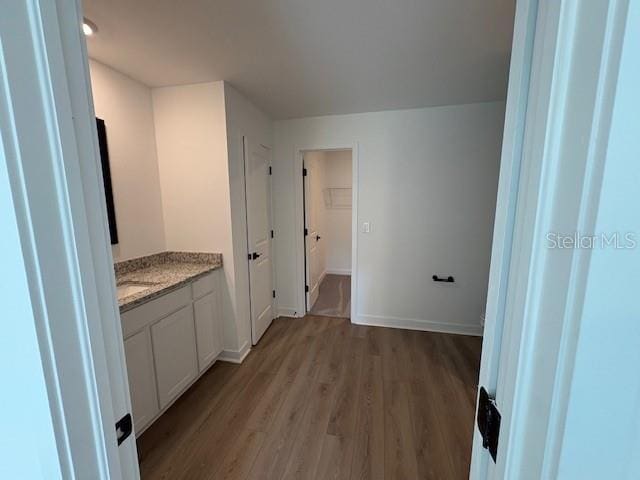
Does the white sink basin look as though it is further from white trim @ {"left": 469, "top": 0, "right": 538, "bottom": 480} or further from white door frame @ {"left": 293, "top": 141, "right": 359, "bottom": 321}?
white trim @ {"left": 469, "top": 0, "right": 538, "bottom": 480}

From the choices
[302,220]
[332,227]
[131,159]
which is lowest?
[332,227]

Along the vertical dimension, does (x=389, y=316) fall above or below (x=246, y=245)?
below

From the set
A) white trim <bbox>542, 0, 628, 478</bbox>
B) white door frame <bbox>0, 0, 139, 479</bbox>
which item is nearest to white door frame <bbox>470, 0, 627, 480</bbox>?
white trim <bbox>542, 0, 628, 478</bbox>

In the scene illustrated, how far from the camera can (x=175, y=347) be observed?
6.23 feet

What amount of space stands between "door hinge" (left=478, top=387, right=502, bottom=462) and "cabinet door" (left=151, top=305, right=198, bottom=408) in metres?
1.81

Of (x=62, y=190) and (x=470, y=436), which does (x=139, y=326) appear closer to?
(x=62, y=190)

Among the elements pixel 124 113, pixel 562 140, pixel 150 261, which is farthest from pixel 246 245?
pixel 562 140

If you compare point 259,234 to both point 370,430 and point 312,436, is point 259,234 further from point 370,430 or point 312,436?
point 370,430

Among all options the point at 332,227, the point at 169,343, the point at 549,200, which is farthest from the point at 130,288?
the point at 332,227

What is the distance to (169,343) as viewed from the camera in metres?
1.84

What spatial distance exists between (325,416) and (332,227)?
3.85m

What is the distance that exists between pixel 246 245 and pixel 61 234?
2136 millimetres

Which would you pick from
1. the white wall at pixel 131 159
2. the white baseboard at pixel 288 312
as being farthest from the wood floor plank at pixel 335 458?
the white wall at pixel 131 159

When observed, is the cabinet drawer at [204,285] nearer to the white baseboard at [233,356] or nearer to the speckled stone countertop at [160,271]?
the speckled stone countertop at [160,271]
